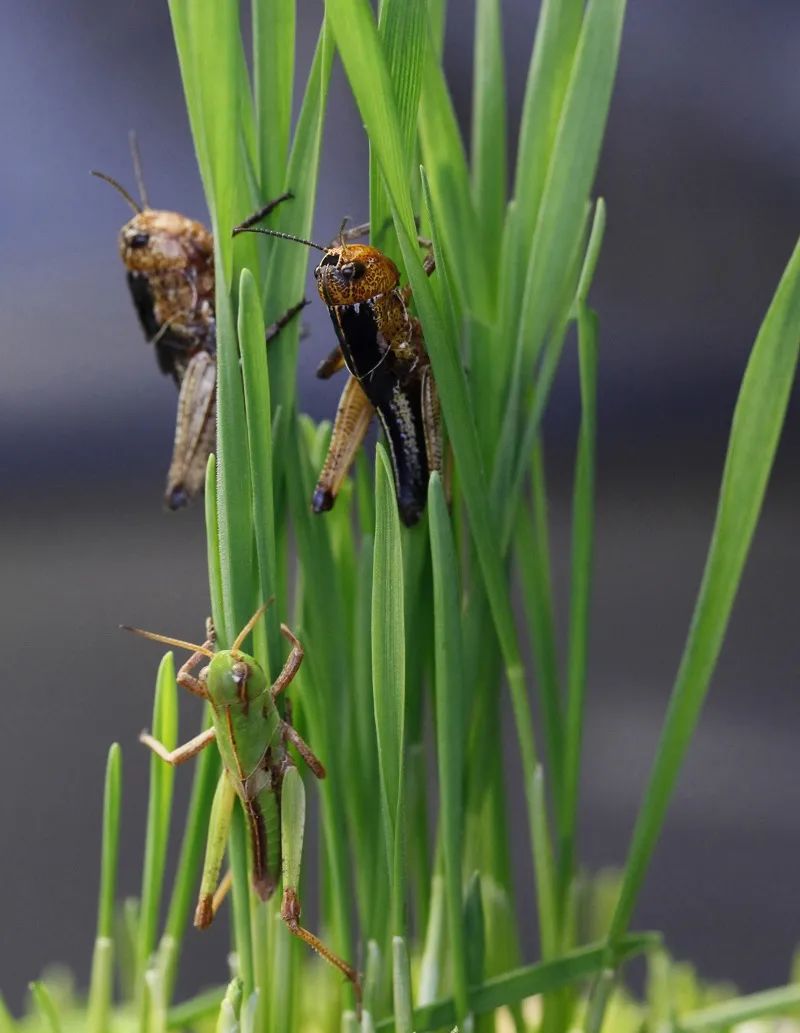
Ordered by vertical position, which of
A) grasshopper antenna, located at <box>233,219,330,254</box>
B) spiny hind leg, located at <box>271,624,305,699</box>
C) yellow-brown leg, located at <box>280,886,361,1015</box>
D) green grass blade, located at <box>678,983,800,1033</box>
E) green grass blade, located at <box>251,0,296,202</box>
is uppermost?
green grass blade, located at <box>251,0,296,202</box>

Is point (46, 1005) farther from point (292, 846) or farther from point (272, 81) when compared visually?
point (272, 81)

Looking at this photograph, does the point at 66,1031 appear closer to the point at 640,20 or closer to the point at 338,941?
the point at 338,941

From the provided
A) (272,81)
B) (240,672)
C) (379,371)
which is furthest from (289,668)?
(272,81)

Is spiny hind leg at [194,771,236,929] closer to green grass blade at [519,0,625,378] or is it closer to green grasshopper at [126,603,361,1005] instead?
green grasshopper at [126,603,361,1005]

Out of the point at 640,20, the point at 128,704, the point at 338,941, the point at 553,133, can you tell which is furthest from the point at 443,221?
the point at 640,20

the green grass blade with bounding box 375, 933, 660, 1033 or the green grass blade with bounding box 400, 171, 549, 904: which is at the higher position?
the green grass blade with bounding box 400, 171, 549, 904

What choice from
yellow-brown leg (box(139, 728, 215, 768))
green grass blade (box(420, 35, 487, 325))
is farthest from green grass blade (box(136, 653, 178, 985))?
green grass blade (box(420, 35, 487, 325))

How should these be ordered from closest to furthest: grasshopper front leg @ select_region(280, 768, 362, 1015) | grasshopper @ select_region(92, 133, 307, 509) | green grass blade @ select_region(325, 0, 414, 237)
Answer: green grass blade @ select_region(325, 0, 414, 237), grasshopper front leg @ select_region(280, 768, 362, 1015), grasshopper @ select_region(92, 133, 307, 509)
